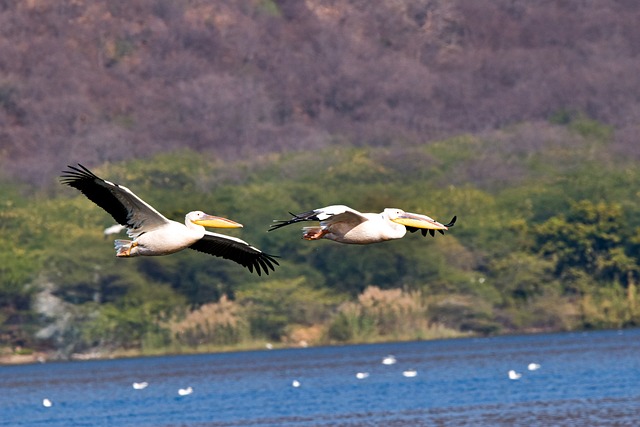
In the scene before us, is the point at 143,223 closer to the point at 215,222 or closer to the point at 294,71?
the point at 215,222

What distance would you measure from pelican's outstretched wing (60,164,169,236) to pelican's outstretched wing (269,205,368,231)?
1061mm

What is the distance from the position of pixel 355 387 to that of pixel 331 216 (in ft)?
75.4

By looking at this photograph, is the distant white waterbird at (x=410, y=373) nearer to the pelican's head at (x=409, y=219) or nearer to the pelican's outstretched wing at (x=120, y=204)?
the pelican's head at (x=409, y=219)

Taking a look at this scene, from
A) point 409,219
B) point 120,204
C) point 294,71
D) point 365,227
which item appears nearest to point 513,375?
point 409,219

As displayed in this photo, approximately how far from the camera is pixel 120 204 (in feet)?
48.8

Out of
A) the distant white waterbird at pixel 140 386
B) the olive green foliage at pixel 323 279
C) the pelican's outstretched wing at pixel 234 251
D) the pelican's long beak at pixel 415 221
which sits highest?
the olive green foliage at pixel 323 279

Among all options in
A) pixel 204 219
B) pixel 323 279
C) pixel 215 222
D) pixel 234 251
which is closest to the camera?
pixel 215 222

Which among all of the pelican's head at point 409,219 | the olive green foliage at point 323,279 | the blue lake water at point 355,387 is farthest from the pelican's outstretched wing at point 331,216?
the olive green foliage at point 323,279

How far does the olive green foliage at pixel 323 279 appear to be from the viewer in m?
53.5

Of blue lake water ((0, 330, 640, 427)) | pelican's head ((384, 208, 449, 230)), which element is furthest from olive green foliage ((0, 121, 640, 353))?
pelican's head ((384, 208, 449, 230))

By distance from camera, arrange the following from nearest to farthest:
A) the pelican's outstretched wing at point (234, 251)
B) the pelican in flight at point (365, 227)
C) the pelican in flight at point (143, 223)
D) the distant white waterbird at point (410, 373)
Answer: the pelican in flight at point (143, 223) < the pelican in flight at point (365, 227) < the pelican's outstretched wing at point (234, 251) < the distant white waterbird at point (410, 373)

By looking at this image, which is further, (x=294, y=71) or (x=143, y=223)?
(x=294, y=71)

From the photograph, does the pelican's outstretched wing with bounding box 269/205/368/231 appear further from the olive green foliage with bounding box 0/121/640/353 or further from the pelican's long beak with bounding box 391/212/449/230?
the olive green foliage with bounding box 0/121/640/353

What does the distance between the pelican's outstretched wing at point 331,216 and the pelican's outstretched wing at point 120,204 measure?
1061mm
